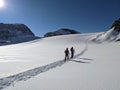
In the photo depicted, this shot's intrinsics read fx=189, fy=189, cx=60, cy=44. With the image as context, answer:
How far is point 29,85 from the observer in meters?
7.29

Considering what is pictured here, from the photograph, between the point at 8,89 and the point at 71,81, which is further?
the point at 71,81

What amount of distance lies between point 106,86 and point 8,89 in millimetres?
3572

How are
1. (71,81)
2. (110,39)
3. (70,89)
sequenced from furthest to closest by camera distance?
(110,39)
(71,81)
(70,89)

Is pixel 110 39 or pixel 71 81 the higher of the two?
pixel 110 39

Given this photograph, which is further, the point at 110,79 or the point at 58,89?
the point at 110,79

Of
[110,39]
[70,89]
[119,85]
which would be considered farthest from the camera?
[110,39]

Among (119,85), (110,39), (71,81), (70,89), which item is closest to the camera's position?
(70,89)

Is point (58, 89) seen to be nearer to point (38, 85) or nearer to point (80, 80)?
point (38, 85)

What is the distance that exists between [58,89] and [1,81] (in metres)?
2.77

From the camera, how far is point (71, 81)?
7922 millimetres

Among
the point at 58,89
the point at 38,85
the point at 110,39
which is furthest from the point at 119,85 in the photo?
the point at 110,39

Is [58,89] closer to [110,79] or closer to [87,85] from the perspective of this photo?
[87,85]

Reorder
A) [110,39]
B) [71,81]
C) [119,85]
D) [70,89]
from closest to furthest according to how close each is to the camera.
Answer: [70,89] < [119,85] < [71,81] < [110,39]

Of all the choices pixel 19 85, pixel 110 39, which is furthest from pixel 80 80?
pixel 110 39
